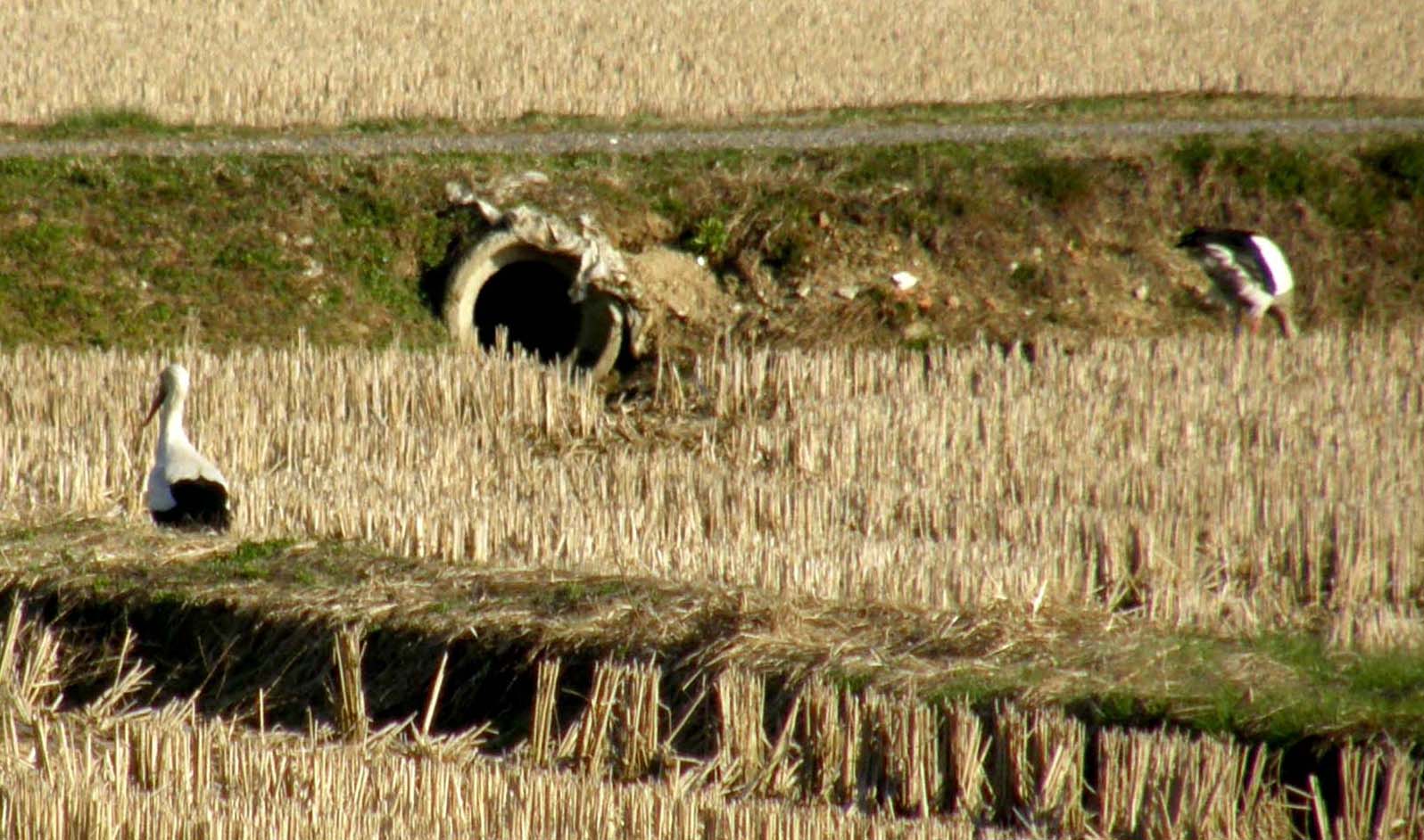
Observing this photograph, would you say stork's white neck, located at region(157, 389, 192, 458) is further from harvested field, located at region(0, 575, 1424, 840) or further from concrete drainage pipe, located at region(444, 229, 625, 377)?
concrete drainage pipe, located at region(444, 229, 625, 377)

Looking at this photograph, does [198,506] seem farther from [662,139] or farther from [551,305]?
[662,139]

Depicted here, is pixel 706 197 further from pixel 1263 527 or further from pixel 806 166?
pixel 1263 527

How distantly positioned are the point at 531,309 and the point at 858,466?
234 inches

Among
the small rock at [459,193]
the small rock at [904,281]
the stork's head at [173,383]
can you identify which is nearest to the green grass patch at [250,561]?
the stork's head at [173,383]

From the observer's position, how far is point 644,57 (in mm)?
20406

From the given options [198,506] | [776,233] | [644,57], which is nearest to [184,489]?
[198,506]

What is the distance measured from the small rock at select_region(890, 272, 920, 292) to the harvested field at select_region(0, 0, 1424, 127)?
146 inches

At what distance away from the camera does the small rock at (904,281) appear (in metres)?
15.1

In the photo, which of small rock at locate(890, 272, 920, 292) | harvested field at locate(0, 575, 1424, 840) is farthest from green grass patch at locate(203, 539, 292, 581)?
small rock at locate(890, 272, 920, 292)

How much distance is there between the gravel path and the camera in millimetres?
Answer: 15562

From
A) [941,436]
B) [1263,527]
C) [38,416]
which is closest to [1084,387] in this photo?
[941,436]

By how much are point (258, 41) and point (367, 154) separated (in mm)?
5853

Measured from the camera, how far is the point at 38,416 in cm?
1092

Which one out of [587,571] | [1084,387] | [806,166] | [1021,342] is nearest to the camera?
[587,571]
